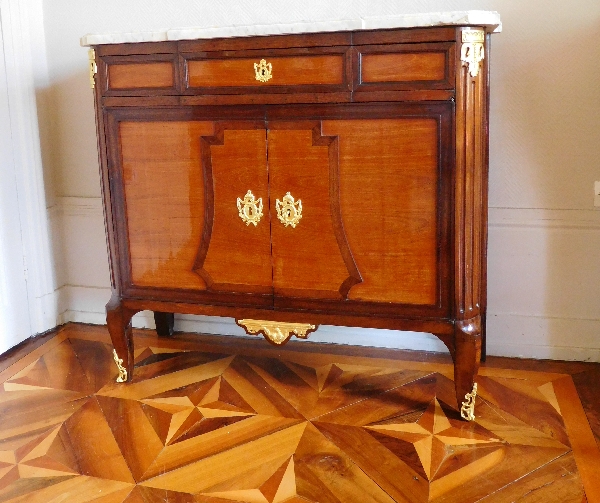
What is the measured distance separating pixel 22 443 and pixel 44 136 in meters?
1.09

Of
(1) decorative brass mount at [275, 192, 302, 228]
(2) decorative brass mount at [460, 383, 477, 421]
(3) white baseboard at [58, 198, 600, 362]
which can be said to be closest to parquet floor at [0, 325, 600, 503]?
(2) decorative brass mount at [460, 383, 477, 421]

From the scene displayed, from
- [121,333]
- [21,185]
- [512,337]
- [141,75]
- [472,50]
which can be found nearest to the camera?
[472,50]

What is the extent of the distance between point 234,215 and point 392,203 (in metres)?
0.38

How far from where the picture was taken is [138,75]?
164 cm

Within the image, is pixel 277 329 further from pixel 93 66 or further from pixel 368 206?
pixel 93 66

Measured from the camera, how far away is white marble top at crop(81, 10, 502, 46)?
1.38 m

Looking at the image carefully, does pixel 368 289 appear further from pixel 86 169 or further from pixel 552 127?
pixel 86 169

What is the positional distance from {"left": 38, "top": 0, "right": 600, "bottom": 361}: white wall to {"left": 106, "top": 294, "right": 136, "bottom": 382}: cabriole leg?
398 millimetres

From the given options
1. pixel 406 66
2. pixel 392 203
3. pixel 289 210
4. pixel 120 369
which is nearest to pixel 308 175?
pixel 289 210

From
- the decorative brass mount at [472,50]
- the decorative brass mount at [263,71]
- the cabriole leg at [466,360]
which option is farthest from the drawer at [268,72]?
the cabriole leg at [466,360]

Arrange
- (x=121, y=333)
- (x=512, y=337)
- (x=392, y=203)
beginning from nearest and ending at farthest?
1. (x=392, y=203)
2. (x=121, y=333)
3. (x=512, y=337)

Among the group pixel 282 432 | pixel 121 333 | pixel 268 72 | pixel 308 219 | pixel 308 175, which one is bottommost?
pixel 282 432

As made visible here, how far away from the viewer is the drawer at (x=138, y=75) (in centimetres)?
161

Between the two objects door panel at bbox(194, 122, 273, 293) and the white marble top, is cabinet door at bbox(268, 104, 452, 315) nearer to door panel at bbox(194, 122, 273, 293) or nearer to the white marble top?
door panel at bbox(194, 122, 273, 293)
